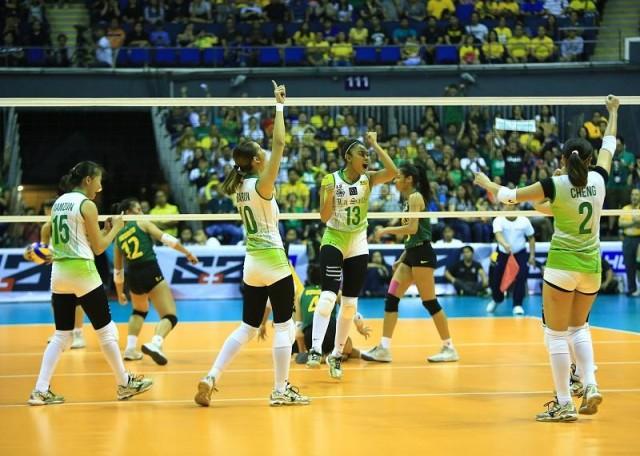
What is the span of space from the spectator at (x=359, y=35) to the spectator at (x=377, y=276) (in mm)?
7327

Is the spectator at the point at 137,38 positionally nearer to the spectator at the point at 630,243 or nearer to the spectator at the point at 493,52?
the spectator at the point at 493,52

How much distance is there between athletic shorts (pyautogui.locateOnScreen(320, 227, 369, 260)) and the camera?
9.11 m

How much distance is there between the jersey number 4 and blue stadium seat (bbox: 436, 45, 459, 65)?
16.3m

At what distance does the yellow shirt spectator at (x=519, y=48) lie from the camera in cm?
2303

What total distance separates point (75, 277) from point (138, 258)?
9.83 ft

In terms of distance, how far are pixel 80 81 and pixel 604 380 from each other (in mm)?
16085

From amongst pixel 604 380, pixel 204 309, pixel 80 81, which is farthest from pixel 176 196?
pixel 604 380

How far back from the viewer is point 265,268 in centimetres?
758

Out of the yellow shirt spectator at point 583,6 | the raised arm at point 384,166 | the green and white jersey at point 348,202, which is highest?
the yellow shirt spectator at point 583,6

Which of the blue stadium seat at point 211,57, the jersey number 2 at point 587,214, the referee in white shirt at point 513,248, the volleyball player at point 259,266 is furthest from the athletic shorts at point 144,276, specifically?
the blue stadium seat at point 211,57

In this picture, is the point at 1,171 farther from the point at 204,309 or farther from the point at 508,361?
the point at 508,361

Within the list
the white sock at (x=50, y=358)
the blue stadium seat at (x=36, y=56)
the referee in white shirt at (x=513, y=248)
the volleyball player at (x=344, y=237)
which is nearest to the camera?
the white sock at (x=50, y=358)

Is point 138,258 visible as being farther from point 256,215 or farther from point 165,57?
point 165,57

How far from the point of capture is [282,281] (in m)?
7.60
